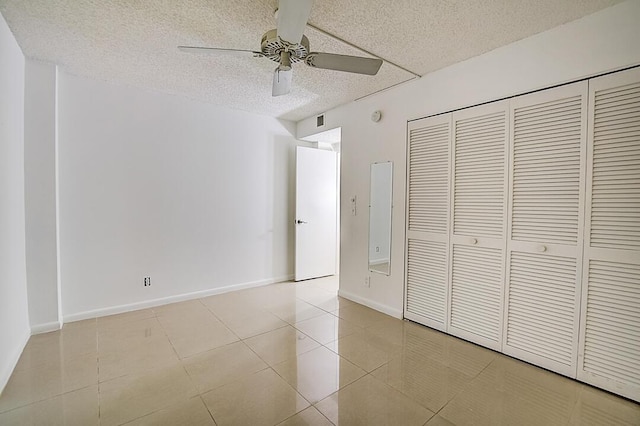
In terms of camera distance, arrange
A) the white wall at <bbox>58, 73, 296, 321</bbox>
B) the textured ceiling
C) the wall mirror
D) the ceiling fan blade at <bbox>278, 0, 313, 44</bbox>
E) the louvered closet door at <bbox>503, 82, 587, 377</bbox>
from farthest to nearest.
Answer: the wall mirror
the white wall at <bbox>58, 73, 296, 321</bbox>
the louvered closet door at <bbox>503, 82, 587, 377</bbox>
the textured ceiling
the ceiling fan blade at <bbox>278, 0, 313, 44</bbox>

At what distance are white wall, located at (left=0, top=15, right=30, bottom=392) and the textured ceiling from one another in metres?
0.27

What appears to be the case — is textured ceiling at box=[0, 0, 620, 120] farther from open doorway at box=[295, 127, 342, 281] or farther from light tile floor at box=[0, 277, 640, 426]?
light tile floor at box=[0, 277, 640, 426]

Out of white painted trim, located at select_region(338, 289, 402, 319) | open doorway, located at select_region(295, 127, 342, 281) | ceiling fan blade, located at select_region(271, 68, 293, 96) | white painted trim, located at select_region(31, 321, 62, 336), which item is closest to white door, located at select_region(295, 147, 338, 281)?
open doorway, located at select_region(295, 127, 342, 281)

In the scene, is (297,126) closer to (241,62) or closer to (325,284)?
(241,62)

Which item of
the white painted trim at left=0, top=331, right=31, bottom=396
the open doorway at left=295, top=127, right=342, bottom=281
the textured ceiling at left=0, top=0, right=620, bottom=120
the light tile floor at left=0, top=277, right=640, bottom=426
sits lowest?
the light tile floor at left=0, top=277, right=640, bottom=426

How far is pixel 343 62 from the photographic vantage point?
75.7 inches

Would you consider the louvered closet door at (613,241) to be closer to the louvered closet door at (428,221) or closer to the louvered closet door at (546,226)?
the louvered closet door at (546,226)

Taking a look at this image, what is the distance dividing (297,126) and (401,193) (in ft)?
7.67

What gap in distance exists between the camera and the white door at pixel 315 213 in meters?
4.51

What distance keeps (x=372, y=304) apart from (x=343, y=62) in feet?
8.60

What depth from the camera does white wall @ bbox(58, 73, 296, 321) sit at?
2.98 metres

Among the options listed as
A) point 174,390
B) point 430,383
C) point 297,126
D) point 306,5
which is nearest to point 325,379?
point 430,383

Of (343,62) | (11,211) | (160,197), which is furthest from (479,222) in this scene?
(11,211)

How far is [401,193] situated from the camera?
122 inches
